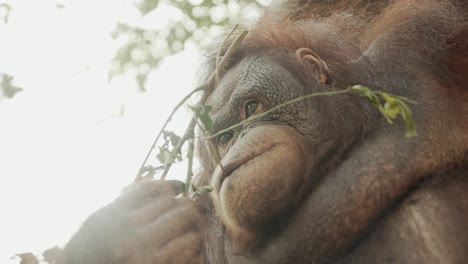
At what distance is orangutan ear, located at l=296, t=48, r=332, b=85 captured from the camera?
11.1 ft

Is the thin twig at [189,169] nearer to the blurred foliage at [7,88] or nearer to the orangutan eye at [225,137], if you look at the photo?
the orangutan eye at [225,137]

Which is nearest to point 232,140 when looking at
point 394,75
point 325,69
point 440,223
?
point 325,69

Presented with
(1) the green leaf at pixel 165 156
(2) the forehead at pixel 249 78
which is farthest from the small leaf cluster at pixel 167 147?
(2) the forehead at pixel 249 78

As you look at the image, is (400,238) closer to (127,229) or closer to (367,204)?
(367,204)

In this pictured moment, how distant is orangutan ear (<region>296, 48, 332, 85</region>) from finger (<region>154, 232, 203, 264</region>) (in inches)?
45.7

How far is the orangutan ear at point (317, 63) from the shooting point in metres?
3.39

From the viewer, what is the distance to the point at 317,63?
135 inches

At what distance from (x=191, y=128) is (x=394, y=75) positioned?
→ 3.47 feet

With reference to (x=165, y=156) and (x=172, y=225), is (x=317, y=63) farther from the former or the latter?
(x=172, y=225)

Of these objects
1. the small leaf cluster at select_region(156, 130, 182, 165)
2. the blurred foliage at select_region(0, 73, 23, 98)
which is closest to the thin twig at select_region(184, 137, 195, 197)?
the small leaf cluster at select_region(156, 130, 182, 165)

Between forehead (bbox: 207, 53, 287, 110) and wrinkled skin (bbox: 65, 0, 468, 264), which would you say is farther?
→ forehead (bbox: 207, 53, 287, 110)

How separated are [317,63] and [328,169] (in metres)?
0.64

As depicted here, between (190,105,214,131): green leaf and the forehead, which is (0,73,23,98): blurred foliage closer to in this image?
the forehead

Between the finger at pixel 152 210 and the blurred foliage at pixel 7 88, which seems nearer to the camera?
the finger at pixel 152 210
